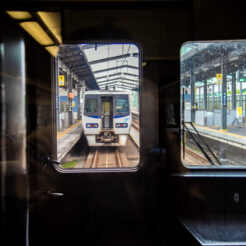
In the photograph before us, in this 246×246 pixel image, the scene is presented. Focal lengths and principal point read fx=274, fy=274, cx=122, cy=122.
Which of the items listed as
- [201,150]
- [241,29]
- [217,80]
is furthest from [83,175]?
[241,29]

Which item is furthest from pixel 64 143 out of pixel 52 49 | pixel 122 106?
pixel 122 106

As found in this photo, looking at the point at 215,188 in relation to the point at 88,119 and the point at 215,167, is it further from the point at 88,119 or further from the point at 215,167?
the point at 88,119

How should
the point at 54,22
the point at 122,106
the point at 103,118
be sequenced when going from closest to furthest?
the point at 54,22 → the point at 122,106 → the point at 103,118

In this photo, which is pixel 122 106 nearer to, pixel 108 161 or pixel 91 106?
pixel 91 106

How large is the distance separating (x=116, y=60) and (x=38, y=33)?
794 millimetres

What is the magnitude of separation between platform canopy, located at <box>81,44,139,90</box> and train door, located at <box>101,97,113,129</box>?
14.7 feet

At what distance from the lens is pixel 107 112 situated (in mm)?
8070

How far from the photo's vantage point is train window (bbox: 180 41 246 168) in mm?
2137

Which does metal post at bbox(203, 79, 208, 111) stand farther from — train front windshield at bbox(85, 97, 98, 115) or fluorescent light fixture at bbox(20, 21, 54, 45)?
train front windshield at bbox(85, 97, 98, 115)

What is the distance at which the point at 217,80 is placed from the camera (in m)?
2.21

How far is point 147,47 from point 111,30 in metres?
0.31

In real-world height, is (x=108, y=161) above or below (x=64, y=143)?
below

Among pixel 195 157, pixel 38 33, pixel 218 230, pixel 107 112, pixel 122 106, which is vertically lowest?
pixel 218 230

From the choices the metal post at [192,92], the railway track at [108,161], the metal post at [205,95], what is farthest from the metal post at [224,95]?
the railway track at [108,161]
